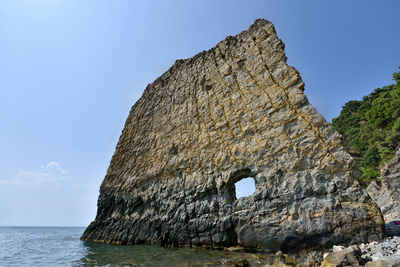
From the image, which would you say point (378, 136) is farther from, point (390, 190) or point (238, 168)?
point (238, 168)

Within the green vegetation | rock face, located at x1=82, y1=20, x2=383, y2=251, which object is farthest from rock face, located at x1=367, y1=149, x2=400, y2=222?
rock face, located at x1=82, y1=20, x2=383, y2=251

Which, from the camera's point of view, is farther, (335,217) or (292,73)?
(292,73)

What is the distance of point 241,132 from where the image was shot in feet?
49.2

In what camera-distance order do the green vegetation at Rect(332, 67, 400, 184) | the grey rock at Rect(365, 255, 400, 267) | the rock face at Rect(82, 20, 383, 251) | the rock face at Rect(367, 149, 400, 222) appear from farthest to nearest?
the green vegetation at Rect(332, 67, 400, 184) → the rock face at Rect(367, 149, 400, 222) → the rock face at Rect(82, 20, 383, 251) → the grey rock at Rect(365, 255, 400, 267)

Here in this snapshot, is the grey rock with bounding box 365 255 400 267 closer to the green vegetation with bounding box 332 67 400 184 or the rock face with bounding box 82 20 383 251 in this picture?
the rock face with bounding box 82 20 383 251

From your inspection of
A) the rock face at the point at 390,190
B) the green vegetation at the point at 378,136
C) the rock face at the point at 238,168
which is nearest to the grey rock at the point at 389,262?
the rock face at the point at 238,168

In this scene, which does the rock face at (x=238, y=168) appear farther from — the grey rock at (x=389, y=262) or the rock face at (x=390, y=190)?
the rock face at (x=390, y=190)

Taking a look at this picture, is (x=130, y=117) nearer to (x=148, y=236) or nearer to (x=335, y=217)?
(x=148, y=236)

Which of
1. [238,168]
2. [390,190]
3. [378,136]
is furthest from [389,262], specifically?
[378,136]

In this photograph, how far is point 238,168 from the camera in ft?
46.1

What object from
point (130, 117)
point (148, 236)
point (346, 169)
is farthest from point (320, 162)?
point (130, 117)

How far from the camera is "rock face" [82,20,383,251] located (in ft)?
33.9

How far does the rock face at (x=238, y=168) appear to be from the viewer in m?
10.3

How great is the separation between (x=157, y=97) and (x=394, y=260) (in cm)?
2433
